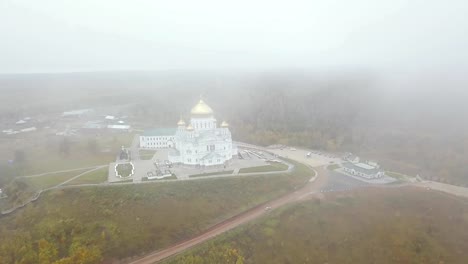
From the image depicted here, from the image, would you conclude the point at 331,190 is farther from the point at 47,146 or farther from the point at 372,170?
the point at 47,146

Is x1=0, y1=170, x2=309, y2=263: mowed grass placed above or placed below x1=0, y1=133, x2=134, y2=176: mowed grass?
below

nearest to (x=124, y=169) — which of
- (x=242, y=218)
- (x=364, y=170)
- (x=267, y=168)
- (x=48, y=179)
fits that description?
(x=48, y=179)

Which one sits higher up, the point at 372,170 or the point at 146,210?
the point at 372,170

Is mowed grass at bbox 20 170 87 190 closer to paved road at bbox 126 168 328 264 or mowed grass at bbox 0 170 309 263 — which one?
mowed grass at bbox 0 170 309 263

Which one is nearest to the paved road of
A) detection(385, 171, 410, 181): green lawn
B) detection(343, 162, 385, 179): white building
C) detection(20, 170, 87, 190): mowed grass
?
detection(343, 162, 385, 179): white building

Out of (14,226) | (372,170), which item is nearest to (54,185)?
(14,226)

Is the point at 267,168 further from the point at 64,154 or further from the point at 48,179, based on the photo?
the point at 64,154
